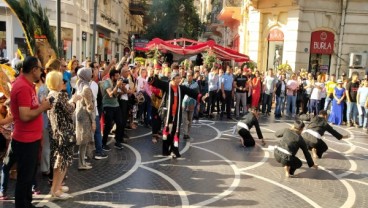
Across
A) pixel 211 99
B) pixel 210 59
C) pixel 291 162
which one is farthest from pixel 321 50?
pixel 291 162

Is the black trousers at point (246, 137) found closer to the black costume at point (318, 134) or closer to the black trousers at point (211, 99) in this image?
the black costume at point (318, 134)

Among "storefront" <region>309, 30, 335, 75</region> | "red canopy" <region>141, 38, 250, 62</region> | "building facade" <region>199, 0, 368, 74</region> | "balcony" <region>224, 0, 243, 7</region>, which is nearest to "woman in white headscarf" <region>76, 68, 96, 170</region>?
"red canopy" <region>141, 38, 250, 62</region>

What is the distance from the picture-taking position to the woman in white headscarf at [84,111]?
23.0 ft

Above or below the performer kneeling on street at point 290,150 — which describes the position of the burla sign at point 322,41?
above

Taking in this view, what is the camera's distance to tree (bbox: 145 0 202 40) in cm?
4512

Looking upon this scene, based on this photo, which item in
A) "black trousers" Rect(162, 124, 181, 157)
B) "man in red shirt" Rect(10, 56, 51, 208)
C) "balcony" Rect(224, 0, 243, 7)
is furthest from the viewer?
"balcony" Rect(224, 0, 243, 7)

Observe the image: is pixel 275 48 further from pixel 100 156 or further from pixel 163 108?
pixel 100 156

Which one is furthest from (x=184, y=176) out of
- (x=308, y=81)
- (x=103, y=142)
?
(x=308, y=81)

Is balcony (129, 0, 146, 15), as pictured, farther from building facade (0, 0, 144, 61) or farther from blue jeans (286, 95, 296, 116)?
blue jeans (286, 95, 296, 116)

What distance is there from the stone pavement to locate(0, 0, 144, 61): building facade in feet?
38.7

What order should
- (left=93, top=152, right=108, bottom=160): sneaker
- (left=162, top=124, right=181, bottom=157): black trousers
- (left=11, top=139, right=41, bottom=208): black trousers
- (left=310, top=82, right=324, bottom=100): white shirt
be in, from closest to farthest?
(left=11, top=139, right=41, bottom=208): black trousers < (left=93, top=152, right=108, bottom=160): sneaker < (left=162, top=124, right=181, bottom=157): black trousers < (left=310, top=82, right=324, bottom=100): white shirt

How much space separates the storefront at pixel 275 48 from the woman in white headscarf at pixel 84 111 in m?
18.6

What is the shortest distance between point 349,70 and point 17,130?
21.7 m

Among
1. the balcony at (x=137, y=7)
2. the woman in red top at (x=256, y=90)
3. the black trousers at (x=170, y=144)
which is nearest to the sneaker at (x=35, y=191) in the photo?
the black trousers at (x=170, y=144)
